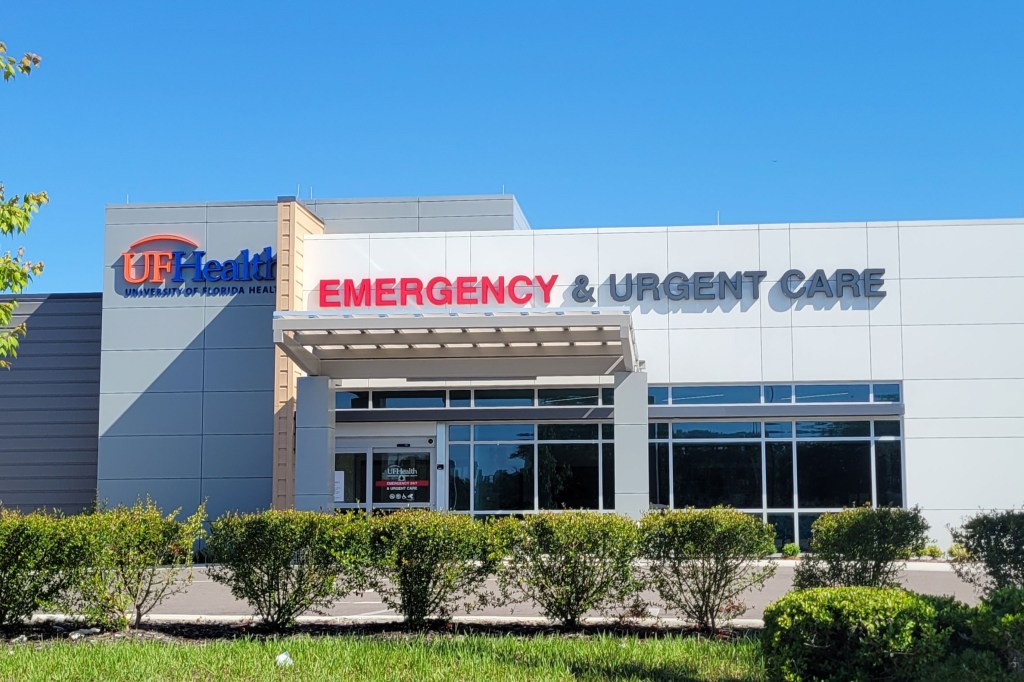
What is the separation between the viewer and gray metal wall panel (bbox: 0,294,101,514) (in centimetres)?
2655

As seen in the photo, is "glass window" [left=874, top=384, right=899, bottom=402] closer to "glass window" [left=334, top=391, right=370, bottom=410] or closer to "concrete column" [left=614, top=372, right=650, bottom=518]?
"concrete column" [left=614, top=372, right=650, bottom=518]

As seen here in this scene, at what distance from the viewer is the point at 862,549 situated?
11.6 meters

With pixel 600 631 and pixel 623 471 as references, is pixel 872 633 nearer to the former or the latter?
pixel 600 631

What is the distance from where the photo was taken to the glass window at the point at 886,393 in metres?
23.4

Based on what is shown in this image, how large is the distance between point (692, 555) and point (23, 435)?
20381 millimetres

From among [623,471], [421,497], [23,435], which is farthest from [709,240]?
[23,435]

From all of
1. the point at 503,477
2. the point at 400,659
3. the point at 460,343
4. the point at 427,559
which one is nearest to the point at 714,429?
the point at 503,477

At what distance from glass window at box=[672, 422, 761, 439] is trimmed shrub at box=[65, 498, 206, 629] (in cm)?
1362

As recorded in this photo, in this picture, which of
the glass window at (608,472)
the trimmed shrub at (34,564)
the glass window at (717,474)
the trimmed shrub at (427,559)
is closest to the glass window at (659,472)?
the glass window at (717,474)

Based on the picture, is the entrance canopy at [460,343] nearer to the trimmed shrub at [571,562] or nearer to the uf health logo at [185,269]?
the uf health logo at [185,269]

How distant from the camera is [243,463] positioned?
24.3m

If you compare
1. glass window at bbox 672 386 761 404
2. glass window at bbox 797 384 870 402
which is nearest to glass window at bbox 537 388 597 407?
glass window at bbox 672 386 761 404

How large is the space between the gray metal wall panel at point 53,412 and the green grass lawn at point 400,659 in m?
16.6

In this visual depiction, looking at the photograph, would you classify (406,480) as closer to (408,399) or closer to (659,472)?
(408,399)
